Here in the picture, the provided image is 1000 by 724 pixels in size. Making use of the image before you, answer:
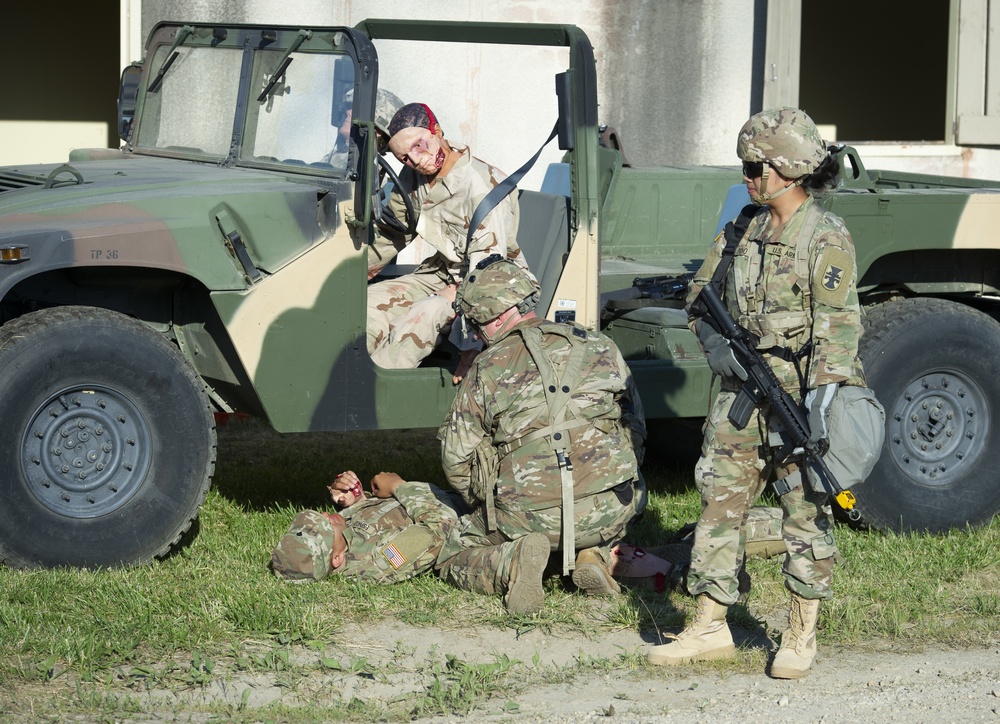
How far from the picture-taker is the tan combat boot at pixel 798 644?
3.80m

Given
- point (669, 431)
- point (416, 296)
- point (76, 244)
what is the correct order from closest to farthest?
point (76, 244) → point (416, 296) → point (669, 431)

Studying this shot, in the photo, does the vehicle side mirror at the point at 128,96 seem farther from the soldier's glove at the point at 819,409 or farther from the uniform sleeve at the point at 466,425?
the soldier's glove at the point at 819,409

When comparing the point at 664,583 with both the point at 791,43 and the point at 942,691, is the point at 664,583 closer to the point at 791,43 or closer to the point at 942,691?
the point at 942,691

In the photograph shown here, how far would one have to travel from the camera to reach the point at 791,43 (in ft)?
29.3

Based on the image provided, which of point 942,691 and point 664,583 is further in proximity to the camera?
point 664,583

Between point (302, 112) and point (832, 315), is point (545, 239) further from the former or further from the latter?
point (832, 315)

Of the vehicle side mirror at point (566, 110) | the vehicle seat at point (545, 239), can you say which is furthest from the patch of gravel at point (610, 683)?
the vehicle side mirror at point (566, 110)

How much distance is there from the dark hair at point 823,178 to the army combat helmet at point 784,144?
3cm

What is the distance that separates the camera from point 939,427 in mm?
5383

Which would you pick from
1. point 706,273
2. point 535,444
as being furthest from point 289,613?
point 706,273

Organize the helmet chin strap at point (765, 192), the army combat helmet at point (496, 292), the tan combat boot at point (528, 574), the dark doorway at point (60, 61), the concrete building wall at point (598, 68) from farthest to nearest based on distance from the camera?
the dark doorway at point (60, 61), the concrete building wall at point (598, 68), the army combat helmet at point (496, 292), the tan combat boot at point (528, 574), the helmet chin strap at point (765, 192)

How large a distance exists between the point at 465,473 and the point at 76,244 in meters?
1.44

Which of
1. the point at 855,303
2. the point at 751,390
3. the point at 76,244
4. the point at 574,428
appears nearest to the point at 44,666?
the point at 76,244

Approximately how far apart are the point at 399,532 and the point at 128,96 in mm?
2171
